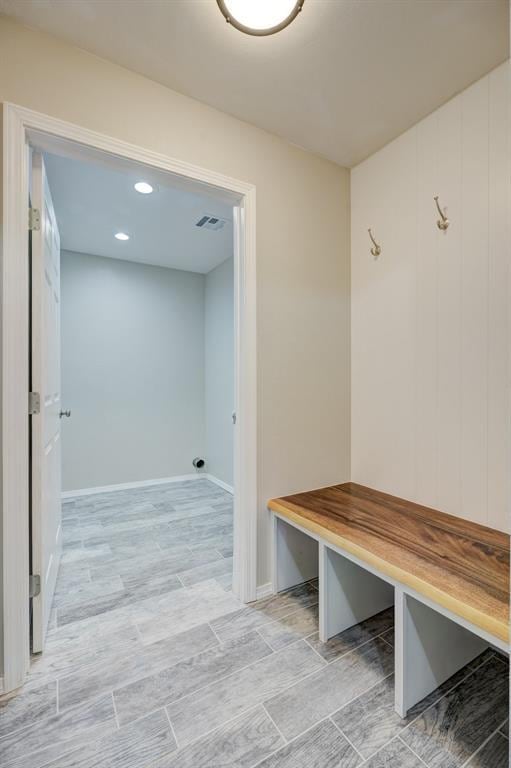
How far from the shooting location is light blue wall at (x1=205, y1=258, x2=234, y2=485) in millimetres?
3949

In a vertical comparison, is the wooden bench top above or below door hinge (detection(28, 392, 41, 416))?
below

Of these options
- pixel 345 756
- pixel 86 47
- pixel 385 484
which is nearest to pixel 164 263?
pixel 86 47

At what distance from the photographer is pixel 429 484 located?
186 centimetres

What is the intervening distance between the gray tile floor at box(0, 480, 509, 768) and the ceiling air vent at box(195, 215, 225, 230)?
2.79 meters

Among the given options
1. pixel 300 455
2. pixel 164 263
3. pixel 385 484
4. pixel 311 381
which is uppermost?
pixel 164 263

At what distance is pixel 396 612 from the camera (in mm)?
1286

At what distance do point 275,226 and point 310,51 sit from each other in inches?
→ 29.2

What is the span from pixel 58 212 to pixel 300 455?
276 centimetres

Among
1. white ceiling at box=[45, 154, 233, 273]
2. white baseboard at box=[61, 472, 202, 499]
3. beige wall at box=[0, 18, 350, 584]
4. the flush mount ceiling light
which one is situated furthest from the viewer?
white baseboard at box=[61, 472, 202, 499]

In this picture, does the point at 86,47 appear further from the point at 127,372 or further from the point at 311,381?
the point at 127,372

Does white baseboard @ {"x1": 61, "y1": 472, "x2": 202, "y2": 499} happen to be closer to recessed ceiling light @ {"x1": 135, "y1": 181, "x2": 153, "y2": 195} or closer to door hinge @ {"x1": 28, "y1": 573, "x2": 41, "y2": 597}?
door hinge @ {"x1": 28, "y1": 573, "x2": 41, "y2": 597}

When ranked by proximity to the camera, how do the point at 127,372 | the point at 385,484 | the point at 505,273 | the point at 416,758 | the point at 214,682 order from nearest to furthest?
the point at 416,758, the point at 214,682, the point at 505,273, the point at 385,484, the point at 127,372

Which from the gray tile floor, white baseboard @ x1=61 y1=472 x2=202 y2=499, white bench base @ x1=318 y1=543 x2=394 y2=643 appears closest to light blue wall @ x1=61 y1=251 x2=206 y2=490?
white baseboard @ x1=61 y1=472 x2=202 y2=499

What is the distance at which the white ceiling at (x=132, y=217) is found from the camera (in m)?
2.37
